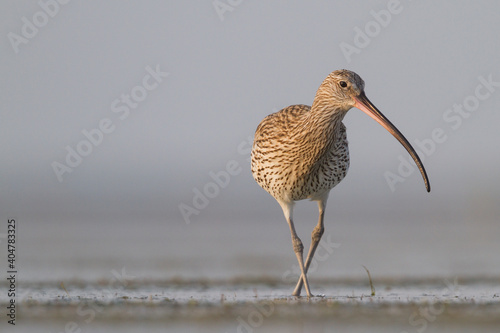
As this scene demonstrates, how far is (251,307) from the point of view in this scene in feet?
33.1

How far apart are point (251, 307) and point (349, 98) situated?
302 centimetres

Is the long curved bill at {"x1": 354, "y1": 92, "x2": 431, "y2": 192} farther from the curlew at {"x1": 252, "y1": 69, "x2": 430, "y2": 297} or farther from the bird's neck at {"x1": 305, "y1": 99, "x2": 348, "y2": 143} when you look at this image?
the bird's neck at {"x1": 305, "y1": 99, "x2": 348, "y2": 143}

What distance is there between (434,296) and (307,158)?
2.30 m

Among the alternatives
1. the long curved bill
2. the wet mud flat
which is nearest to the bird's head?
the long curved bill

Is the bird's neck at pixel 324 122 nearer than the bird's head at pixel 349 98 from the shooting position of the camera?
No

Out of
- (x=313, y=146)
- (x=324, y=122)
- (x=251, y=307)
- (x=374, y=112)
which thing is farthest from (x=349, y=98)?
(x=251, y=307)

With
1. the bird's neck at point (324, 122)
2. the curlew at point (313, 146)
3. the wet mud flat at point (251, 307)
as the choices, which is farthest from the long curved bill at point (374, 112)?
the wet mud flat at point (251, 307)

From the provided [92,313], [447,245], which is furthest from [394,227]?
[92,313]

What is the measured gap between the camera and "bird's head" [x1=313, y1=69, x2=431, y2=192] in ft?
37.8

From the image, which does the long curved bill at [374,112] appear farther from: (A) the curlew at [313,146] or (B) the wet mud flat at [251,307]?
(B) the wet mud flat at [251,307]

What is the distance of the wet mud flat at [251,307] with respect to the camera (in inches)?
352

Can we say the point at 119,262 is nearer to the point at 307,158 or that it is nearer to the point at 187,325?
the point at 307,158

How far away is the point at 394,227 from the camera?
3042 cm

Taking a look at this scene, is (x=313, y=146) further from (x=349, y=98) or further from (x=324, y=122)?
(x=349, y=98)
